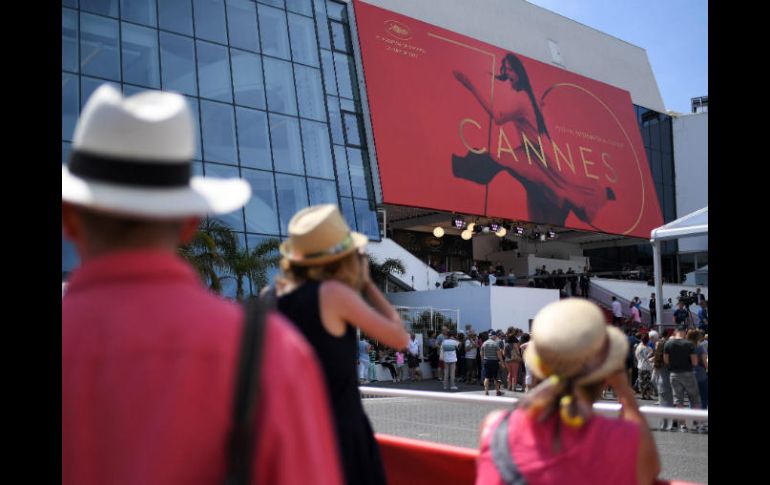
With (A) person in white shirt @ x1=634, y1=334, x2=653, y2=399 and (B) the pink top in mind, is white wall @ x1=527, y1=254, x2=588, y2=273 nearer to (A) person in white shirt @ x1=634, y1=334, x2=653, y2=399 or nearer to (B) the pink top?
(A) person in white shirt @ x1=634, y1=334, x2=653, y2=399

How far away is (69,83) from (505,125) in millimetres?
17552

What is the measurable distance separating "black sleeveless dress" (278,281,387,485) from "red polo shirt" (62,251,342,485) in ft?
4.13

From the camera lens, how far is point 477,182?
2872 centimetres

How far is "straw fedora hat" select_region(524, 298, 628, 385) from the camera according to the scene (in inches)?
77.8

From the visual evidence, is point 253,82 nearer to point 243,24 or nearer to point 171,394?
point 243,24

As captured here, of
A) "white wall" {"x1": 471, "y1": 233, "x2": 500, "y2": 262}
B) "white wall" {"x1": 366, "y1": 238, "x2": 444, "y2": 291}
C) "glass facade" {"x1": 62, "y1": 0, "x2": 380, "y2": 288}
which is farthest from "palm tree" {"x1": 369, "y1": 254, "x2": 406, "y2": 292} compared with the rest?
"white wall" {"x1": 471, "y1": 233, "x2": 500, "y2": 262}

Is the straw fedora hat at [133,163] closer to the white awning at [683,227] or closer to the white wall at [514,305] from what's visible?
the white awning at [683,227]

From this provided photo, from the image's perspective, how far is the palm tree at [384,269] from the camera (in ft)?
83.2

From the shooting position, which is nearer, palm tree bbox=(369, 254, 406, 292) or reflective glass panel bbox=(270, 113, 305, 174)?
reflective glass panel bbox=(270, 113, 305, 174)

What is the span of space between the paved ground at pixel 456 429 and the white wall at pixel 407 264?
21852 mm

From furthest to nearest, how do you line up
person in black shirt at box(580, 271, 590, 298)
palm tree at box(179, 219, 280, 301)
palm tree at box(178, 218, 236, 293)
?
person in black shirt at box(580, 271, 590, 298) < palm tree at box(179, 219, 280, 301) < palm tree at box(178, 218, 236, 293)

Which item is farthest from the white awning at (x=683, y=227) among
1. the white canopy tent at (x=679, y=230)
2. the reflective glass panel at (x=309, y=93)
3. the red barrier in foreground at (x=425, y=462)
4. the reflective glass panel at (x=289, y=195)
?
the reflective glass panel at (x=309, y=93)

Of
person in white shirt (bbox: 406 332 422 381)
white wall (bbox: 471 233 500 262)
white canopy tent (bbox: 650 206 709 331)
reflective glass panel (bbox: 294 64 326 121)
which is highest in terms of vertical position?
reflective glass panel (bbox: 294 64 326 121)
